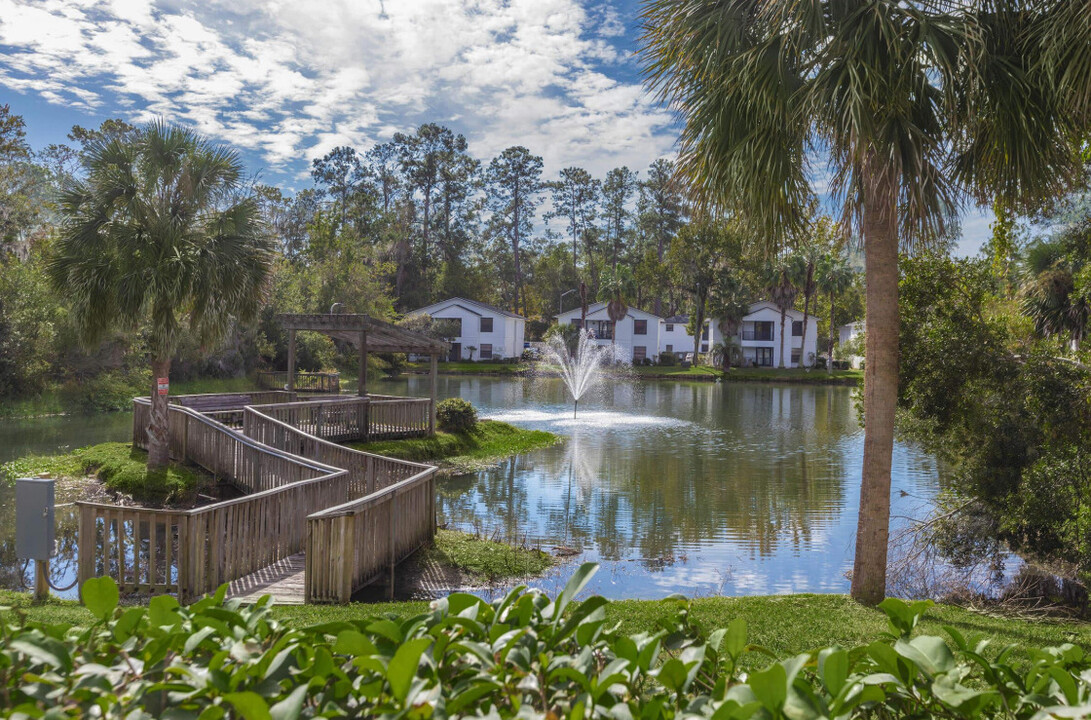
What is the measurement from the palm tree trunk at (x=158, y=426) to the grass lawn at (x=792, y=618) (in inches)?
287

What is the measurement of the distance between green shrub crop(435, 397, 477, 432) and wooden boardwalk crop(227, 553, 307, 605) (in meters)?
12.1

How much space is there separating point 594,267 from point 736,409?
56783mm

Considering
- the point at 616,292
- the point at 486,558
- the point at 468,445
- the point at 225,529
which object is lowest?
the point at 486,558

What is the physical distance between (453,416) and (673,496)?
7823 mm

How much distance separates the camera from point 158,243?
14.3 meters

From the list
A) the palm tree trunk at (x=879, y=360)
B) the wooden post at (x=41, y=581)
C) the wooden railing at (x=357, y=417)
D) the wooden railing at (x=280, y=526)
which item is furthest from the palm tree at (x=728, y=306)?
the wooden post at (x=41, y=581)

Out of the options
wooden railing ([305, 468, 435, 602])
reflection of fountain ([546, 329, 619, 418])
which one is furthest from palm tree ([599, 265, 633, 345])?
wooden railing ([305, 468, 435, 602])

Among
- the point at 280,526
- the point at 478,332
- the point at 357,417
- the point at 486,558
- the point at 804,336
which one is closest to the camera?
the point at 280,526

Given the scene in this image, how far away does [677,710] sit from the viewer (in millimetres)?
1741

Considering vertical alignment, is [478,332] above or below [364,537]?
above


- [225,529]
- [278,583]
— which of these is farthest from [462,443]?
[225,529]

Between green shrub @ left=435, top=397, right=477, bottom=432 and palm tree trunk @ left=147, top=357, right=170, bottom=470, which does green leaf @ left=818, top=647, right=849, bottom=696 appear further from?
green shrub @ left=435, top=397, right=477, bottom=432

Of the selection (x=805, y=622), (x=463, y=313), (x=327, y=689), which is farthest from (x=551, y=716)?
(x=463, y=313)

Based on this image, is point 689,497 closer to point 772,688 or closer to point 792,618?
point 792,618
